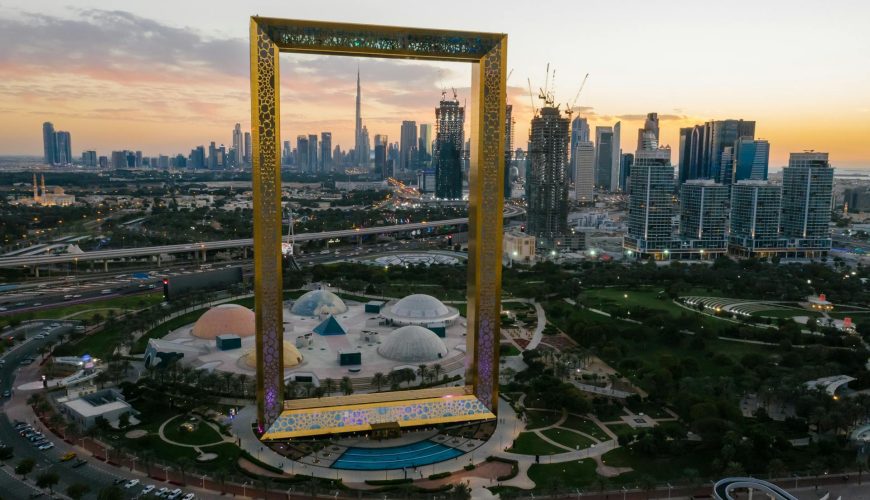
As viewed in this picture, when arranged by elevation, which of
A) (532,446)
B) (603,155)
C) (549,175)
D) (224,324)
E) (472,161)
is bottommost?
(532,446)

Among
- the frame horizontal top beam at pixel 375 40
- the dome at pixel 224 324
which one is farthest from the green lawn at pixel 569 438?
the dome at pixel 224 324

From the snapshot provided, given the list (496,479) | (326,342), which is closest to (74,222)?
(326,342)

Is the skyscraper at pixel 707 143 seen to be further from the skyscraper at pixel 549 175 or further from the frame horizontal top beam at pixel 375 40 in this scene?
the frame horizontal top beam at pixel 375 40

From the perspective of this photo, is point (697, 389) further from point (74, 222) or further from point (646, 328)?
point (74, 222)

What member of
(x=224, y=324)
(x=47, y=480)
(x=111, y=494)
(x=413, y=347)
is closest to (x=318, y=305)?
(x=224, y=324)

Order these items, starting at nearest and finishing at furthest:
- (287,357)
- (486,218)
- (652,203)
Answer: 1. (486,218)
2. (287,357)
3. (652,203)

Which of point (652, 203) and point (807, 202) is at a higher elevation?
point (807, 202)

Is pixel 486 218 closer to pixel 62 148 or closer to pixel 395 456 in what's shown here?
pixel 395 456
